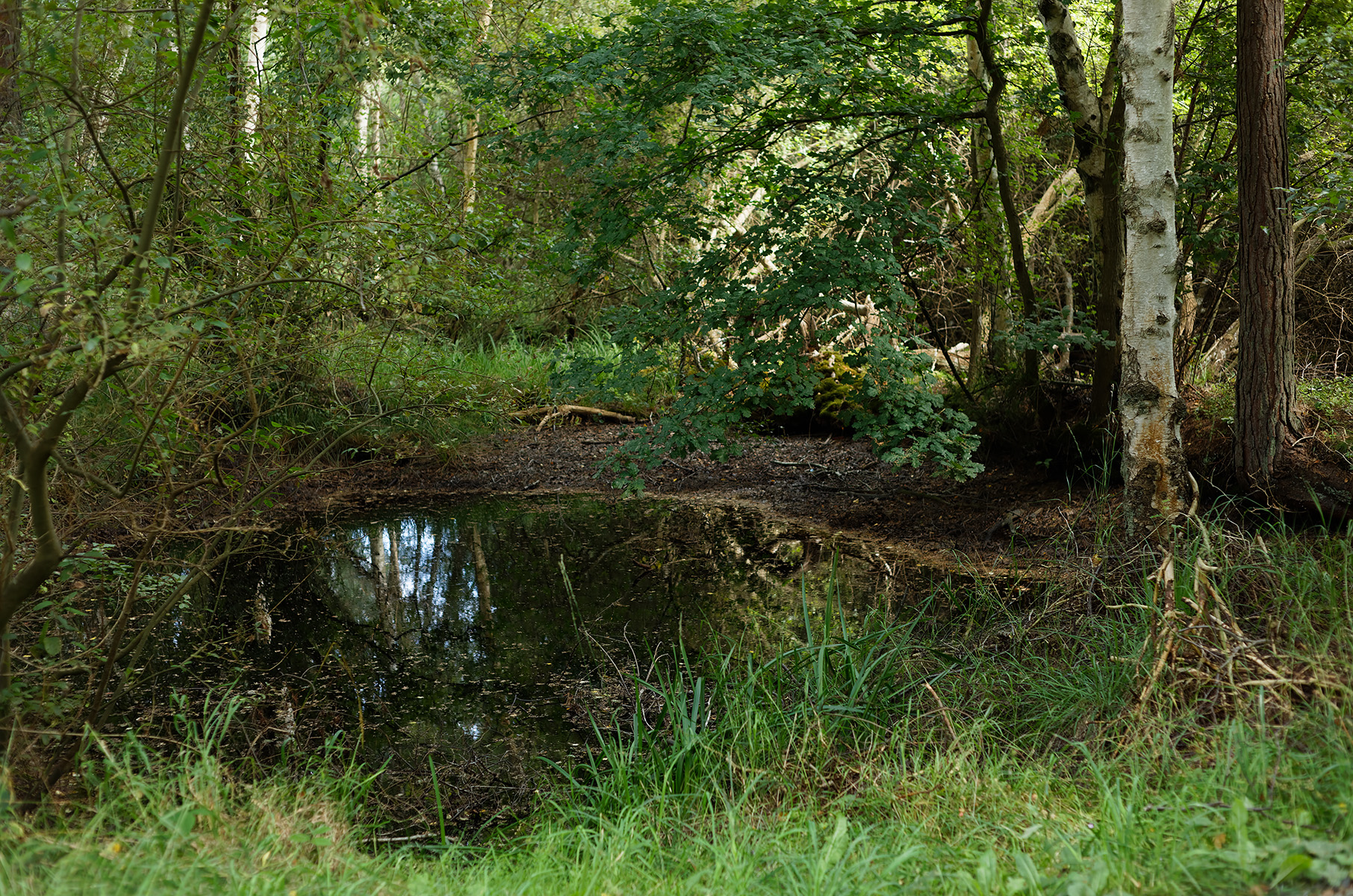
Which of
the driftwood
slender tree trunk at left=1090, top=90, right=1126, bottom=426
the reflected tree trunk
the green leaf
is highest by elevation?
slender tree trunk at left=1090, top=90, right=1126, bottom=426

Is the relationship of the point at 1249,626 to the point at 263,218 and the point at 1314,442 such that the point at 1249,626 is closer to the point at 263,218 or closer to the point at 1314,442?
the point at 1314,442

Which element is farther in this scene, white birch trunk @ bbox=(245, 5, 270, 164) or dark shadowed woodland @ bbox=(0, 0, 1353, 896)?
white birch trunk @ bbox=(245, 5, 270, 164)

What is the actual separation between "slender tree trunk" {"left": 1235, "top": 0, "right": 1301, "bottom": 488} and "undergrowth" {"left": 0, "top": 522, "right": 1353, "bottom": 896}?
1.68 metres

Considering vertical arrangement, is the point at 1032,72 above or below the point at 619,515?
above

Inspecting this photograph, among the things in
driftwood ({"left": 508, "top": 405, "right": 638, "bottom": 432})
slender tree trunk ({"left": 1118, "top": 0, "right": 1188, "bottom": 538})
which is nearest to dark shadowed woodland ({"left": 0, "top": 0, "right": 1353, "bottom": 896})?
slender tree trunk ({"left": 1118, "top": 0, "right": 1188, "bottom": 538})

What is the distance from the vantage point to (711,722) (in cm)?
387

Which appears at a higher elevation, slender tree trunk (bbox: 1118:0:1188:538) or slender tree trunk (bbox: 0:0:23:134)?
slender tree trunk (bbox: 0:0:23:134)

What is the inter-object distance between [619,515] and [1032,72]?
498 cm

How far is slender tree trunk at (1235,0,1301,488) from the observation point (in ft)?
16.0

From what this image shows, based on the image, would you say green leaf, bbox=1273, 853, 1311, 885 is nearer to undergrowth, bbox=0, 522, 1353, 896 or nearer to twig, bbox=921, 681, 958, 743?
undergrowth, bbox=0, 522, 1353, 896

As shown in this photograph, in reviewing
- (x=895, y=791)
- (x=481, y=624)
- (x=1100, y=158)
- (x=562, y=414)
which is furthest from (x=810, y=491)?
(x=895, y=791)

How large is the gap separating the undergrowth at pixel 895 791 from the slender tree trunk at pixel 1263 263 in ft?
5.50

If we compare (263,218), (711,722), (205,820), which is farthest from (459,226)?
(205,820)

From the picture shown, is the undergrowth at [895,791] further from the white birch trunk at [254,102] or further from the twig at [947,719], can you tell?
the white birch trunk at [254,102]
